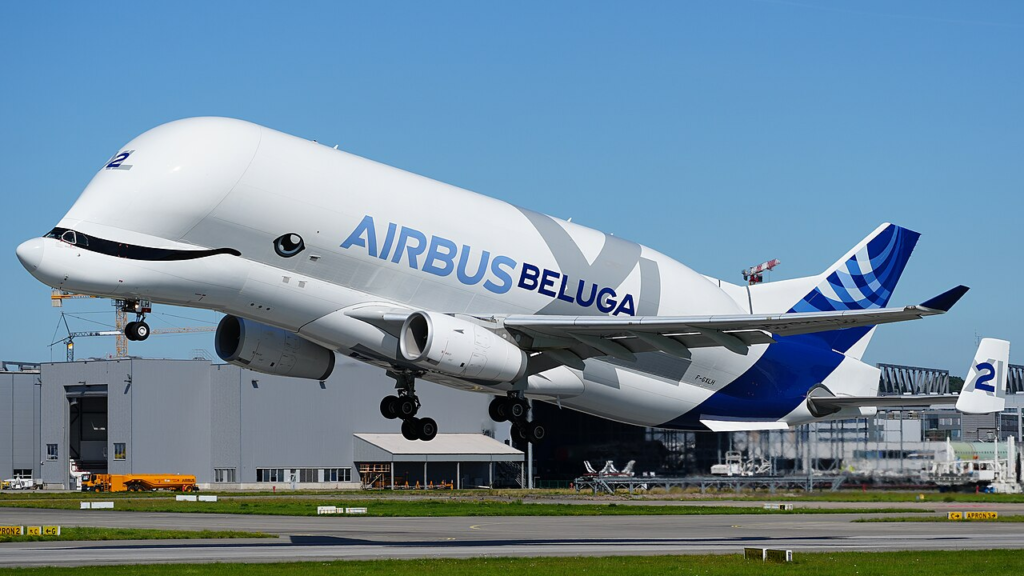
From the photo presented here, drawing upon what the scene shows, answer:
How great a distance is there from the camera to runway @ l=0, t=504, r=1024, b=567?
31.8 meters

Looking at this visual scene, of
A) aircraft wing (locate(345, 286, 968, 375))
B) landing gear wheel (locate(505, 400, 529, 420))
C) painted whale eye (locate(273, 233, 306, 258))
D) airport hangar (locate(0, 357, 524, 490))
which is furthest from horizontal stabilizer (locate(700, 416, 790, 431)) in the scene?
airport hangar (locate(0, 357, 524, 490))

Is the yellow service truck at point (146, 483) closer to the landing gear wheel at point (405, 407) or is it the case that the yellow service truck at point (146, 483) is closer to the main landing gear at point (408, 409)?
the main landing gear at point (408, 409)

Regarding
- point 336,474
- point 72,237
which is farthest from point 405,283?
→ point 336,474

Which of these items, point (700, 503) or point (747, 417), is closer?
point (747, 417)

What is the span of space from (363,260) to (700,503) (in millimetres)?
41842

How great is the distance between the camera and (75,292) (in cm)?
2564

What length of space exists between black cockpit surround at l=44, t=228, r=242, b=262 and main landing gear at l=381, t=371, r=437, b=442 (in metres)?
7.53

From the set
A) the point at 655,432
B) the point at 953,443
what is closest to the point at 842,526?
the point at 953,443

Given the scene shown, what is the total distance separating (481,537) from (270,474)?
62956 mm

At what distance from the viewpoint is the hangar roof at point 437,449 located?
97188 millimetres

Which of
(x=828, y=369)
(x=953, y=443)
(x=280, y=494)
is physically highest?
(x=828, y=369)

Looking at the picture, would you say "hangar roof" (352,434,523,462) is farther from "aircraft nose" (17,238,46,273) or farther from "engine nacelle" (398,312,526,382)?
"aircraft nose" (17,238,46,273)

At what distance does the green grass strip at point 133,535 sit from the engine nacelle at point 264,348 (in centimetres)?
1026

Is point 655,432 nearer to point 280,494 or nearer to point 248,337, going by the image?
point 280,494
